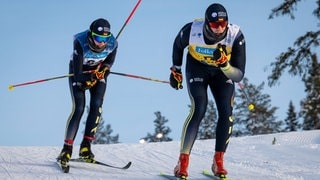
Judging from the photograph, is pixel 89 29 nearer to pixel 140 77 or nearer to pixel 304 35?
pixel 140 77

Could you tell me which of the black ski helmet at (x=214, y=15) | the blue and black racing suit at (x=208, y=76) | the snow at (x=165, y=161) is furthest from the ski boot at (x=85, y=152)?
the black ski helmet at (x=214, y=15)

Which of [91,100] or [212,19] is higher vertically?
[212,19]

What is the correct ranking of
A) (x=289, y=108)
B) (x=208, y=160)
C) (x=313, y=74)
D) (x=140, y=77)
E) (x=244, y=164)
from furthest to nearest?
(x=289, y=108) < (x=313, y=74) < (x=140, y=77) < (x=208, y=160) < (x=244, y=164)

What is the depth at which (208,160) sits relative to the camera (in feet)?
25.8

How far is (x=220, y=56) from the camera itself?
203 inches

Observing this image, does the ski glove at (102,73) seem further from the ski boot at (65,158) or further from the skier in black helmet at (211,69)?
the skier in black helmet at (211,69)

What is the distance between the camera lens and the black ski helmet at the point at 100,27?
22.0ft

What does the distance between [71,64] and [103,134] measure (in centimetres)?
4789

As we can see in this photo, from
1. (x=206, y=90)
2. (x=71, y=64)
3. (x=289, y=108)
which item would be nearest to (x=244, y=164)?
(x=206, y=90)

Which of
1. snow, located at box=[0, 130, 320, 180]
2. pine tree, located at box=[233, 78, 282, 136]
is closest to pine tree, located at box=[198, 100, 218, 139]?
pine tree, located at box=[233, 78, 282, 136]

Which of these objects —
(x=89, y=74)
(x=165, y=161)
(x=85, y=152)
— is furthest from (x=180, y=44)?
(x=165, y=161)

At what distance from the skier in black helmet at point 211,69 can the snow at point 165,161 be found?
0.67 metres

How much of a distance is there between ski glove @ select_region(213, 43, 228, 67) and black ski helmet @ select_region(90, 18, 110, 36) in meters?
1.98

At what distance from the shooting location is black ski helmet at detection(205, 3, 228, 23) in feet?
17.0
